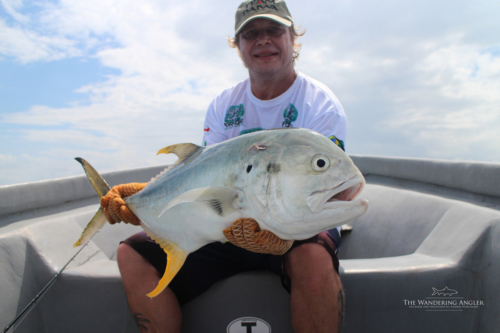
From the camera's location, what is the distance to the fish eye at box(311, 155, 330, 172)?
121cm

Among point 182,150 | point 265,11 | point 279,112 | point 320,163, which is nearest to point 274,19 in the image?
point 265,11

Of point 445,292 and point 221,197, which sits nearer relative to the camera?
point 221,197

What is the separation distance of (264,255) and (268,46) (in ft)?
5.18

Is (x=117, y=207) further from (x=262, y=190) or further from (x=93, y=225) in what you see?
(x=262, y=190)

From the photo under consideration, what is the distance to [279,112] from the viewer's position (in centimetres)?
231

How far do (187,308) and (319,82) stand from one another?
1.94 metres

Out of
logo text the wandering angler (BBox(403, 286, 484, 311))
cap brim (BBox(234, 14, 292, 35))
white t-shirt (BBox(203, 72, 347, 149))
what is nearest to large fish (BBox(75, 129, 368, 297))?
white t-shirt (BBox(203, 72, 347, 149))

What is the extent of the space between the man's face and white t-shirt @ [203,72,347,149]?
0.68 ft

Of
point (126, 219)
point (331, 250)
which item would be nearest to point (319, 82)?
point (331, 250)

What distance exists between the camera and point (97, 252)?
2367 mm

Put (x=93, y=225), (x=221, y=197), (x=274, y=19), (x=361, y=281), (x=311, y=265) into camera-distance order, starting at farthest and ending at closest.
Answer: (x=274, y=19)
(x=93, y=225)
(x=361, y=281)
(x=311, y=265)
(x=221, y=197)

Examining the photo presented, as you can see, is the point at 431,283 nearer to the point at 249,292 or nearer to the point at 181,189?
the point at 249,292

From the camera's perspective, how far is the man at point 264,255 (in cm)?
150

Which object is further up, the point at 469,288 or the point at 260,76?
the point at 260,76
